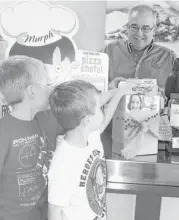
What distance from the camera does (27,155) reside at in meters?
0.97

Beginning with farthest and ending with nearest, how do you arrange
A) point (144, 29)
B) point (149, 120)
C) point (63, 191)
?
1. point (144, 29)
2. point (149, 120)
3. point (63, 191)

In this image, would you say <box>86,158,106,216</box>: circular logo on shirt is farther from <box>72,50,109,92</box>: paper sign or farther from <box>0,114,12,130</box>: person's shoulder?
<box>72,50,109,92</box>: paper sign

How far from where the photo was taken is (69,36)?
1325 mm

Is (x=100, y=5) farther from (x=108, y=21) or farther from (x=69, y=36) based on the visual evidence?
(x=69, y=36)

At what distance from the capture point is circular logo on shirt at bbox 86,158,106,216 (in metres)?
0.94

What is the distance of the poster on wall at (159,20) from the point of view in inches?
51.6

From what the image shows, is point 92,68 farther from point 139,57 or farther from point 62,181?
point 62,181

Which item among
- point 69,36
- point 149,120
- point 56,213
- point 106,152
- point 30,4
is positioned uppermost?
point 30,4

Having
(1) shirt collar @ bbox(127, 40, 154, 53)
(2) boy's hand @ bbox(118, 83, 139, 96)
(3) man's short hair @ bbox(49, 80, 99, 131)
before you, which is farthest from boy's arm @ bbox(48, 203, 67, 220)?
(1) shirt collar @ bbox(127, 40, 154, 53)

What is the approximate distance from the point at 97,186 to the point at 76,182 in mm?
89

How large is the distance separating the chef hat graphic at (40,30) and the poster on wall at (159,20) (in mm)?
142

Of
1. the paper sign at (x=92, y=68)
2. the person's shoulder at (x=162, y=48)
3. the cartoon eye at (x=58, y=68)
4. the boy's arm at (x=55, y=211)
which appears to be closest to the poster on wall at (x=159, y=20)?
the person's shoulder at (x=162, y=48)

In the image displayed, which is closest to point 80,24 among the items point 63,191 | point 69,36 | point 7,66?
point 69,36

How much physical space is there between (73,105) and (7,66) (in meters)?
0.22
